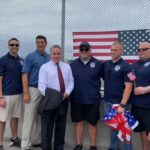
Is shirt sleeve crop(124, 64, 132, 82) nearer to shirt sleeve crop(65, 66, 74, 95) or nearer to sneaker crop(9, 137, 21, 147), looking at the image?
shirt sleeve crop(65, 66, 74, 95)

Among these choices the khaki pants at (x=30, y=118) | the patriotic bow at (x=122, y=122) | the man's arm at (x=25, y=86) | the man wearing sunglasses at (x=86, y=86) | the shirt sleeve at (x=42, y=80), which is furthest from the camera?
the khaki pants at (x=30, y=118)

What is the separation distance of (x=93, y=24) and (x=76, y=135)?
1979mm

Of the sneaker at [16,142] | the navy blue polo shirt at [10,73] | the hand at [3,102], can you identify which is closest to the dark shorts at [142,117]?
the navy blue polo shirt at [10,73]

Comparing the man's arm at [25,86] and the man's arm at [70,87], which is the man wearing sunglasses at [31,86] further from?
the man's arm at [70,87]

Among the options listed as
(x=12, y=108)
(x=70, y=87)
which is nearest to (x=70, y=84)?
(x=70, y=87)

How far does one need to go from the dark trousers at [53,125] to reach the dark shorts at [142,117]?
1.14 meters

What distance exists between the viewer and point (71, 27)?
8.02m

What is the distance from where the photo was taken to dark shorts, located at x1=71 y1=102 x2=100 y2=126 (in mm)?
7215

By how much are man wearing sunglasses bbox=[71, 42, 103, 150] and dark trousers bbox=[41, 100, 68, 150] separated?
263 millimetres

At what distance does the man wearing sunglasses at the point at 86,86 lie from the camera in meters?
7.12

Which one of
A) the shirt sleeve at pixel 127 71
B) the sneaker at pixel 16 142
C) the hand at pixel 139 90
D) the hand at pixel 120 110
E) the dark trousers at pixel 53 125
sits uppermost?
the shirt sleeve at pixel 127 71

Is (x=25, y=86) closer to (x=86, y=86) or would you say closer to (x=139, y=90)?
(x=86, y=86)

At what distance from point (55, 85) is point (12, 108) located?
1.05 meters

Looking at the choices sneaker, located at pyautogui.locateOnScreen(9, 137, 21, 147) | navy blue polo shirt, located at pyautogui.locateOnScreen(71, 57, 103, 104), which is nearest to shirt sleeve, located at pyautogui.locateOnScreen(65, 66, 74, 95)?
navy blue polo shirt, located at pyautogui.locateOnScreen(71, 57, 103, 104)
